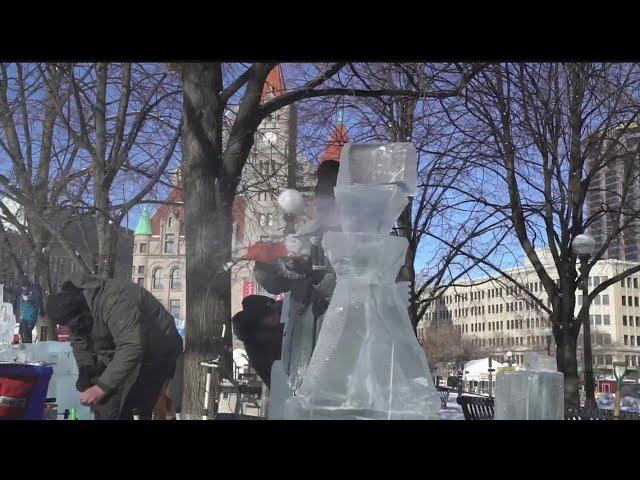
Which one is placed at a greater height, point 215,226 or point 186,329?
point 215,226

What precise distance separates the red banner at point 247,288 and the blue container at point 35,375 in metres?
0.92

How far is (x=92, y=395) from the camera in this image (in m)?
3.12

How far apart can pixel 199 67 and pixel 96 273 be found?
107cm

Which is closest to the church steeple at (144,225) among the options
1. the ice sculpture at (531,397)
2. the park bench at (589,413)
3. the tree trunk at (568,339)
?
the ice sculpture at (531,397)

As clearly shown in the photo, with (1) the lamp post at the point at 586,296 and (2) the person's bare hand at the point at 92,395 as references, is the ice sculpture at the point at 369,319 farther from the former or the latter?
(1) the lamp post at the point at 586,296

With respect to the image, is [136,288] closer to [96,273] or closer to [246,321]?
[96,273]

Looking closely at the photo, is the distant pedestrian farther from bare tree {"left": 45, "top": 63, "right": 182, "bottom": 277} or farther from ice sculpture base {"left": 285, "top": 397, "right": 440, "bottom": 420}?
ice sculpture base {"left": 285, "top": 397, "right": 440, "bottom": 420}

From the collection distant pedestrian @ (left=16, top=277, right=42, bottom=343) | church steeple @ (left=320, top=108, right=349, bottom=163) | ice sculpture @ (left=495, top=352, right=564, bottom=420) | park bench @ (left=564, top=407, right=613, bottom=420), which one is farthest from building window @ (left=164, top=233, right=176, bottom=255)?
park bench @ (left=564, top=407, right=613, bottom=420)

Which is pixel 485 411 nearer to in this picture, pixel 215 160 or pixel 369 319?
pixel 369 319

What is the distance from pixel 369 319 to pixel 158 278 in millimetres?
1282

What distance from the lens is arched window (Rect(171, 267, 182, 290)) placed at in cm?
320

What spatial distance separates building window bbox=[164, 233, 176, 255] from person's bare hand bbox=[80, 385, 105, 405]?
0.70m
